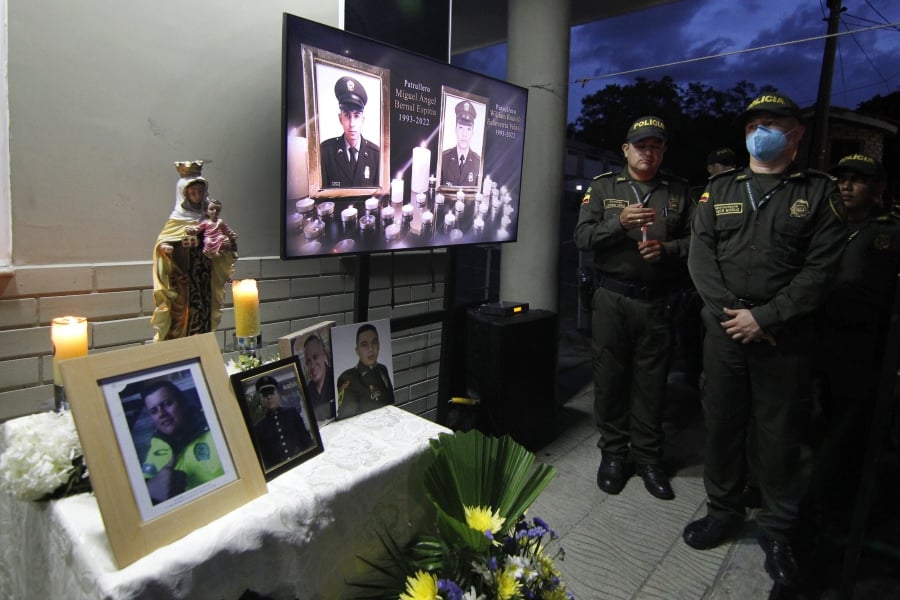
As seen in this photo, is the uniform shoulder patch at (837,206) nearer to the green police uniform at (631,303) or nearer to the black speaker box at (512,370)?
the green police uniform at (631,303)

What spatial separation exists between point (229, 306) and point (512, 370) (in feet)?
4.59

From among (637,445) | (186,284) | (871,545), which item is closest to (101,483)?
(186,284)

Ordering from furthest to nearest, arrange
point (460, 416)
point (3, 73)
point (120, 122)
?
1. point (460, 416)
2. point (120, 122)
3. point (3, 73)

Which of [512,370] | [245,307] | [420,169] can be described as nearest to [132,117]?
[245,307]

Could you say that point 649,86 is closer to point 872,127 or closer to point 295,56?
point 872,127

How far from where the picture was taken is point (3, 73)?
4.84ft

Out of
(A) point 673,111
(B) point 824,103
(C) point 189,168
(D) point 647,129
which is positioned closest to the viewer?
(C) point 189,168

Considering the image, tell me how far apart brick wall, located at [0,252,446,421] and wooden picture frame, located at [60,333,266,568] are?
0.50m

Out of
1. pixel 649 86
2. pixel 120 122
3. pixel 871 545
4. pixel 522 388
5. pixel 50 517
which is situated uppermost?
pixel 649 86

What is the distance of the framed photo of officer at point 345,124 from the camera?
181 centimetres

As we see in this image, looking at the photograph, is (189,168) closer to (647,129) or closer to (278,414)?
(278,414)

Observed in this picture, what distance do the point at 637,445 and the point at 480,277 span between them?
18.0 feet

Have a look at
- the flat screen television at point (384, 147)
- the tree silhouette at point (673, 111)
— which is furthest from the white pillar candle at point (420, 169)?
the tree silhouette at point (673, 111)

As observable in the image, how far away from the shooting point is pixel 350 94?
6.30 feet
